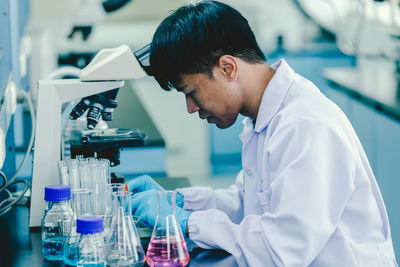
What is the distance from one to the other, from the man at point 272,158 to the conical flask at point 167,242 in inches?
4.1

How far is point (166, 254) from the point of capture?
1.20 m

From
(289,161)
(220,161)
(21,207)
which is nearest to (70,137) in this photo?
(21,207)

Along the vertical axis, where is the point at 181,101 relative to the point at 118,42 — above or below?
below

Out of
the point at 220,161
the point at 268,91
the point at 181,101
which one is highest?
the point at 268,91

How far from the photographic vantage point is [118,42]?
5.37 meters

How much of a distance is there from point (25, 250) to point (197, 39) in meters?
0.60

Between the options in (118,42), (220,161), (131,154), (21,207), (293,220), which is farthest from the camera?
(118,42)

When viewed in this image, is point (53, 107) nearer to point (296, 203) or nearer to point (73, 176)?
point (73, 176)

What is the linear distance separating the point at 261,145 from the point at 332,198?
264 millimetres

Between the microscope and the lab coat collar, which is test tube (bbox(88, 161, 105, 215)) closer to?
the microscope

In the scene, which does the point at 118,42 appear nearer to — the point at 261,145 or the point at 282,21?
the point at 282,21

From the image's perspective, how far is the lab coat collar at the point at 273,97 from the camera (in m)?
1.42

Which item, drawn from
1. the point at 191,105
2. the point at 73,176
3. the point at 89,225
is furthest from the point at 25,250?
the point at 191,105

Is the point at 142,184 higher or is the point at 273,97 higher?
the point at 273,97
